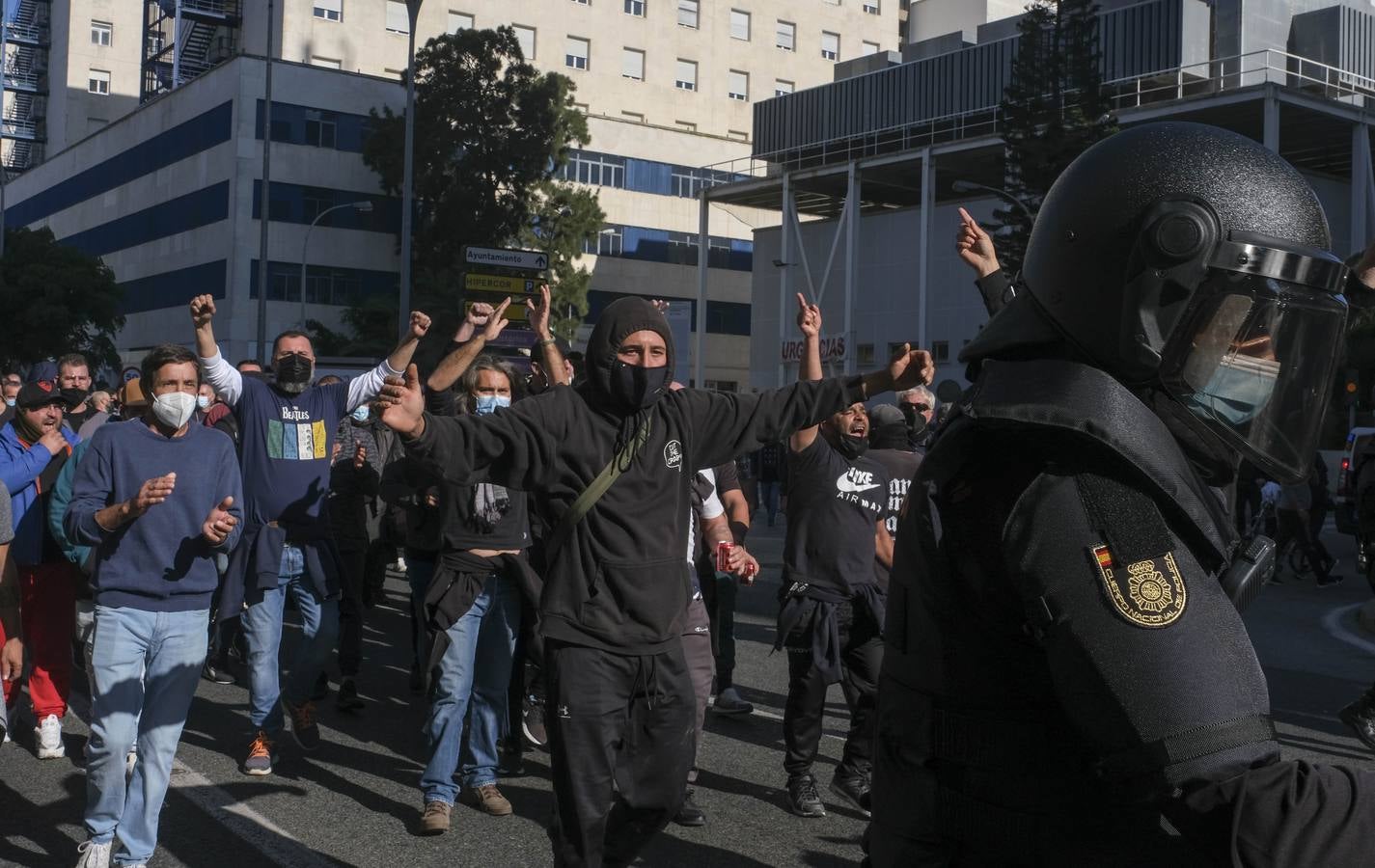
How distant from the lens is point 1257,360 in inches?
65.7

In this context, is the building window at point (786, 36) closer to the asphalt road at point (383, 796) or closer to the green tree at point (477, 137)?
the green tree at point (477, 137)

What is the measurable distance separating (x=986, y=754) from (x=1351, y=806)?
0.43 meters

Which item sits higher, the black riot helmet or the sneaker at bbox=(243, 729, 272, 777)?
the black riot helmet

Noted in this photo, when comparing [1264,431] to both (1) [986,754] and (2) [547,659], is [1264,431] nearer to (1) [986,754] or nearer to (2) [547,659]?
(1) [986,754]

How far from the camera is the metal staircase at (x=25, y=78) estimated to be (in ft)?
267

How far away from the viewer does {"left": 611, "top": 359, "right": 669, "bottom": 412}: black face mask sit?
14.7ft

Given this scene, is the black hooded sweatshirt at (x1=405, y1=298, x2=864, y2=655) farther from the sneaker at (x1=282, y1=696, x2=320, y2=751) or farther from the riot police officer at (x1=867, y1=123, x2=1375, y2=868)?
the sneaker at (x1=282, y1=696, x2=320, y2=751)

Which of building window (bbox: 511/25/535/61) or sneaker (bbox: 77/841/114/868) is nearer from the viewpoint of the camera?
sneaker (bbox: 77/841/114/868)

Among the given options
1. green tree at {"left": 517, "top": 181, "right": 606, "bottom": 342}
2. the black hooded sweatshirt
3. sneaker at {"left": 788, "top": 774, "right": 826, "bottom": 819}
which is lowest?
sneaker at {"left": 788, "top": 774, "right": 826, "bottom": 819}

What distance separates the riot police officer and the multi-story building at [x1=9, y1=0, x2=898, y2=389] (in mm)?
48179

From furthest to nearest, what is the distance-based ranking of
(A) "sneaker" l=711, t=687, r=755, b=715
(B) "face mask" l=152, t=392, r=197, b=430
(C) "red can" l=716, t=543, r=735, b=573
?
1. (A) "sneaker" l=711, t=687, r=755, b=715
2. (C) "red can" l=716, t=543, r=735, b=573
3. (B) "face mask" l=152, t=392, r=197, b=430

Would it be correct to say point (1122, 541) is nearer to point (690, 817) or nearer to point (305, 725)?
point (690, 817)

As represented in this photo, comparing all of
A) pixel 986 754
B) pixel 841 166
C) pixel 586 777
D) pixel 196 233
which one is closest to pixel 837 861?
pixel 586 777

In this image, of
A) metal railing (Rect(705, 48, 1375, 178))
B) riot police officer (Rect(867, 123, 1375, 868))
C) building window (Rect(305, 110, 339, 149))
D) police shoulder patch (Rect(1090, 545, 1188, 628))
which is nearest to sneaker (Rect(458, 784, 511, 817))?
riot police officer (Rect(867, 123, 1375, 868))
